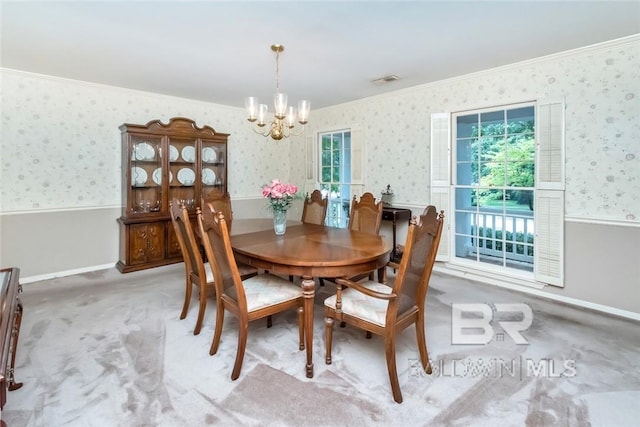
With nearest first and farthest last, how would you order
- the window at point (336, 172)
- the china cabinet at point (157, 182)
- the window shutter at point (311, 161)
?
the china cabinet at point (157, 182)
the window at point (336, 172)
the window shutter at point (311, 161)

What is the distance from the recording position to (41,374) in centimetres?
210

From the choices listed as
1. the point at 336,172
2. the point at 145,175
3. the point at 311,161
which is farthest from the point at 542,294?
the point at 145,175

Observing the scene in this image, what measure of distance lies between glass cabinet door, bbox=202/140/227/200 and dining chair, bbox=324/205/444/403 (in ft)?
11.5

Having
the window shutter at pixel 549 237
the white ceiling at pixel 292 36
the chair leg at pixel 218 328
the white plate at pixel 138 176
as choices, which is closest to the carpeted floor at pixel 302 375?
the chair leg at pixel 218 328

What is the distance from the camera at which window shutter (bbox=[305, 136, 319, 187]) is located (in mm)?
5848

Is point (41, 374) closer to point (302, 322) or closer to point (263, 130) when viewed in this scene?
point (302, 322)

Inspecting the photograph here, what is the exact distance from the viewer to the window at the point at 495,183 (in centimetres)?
385

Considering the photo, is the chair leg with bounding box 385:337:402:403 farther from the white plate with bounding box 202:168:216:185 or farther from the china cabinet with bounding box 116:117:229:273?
the white plate with bounding box 202:168:216:185

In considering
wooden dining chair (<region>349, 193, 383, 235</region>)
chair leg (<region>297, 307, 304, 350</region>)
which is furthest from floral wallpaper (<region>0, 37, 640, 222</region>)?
chair leg (<region>297, 307, 304, 350</region>)

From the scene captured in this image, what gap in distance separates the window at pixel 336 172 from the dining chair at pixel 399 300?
3291 mm

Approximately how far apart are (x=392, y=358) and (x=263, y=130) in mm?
4930

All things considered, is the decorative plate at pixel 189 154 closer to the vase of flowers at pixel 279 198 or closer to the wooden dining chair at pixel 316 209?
the wooden dining chair at pixel 316 209

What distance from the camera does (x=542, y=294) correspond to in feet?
11.5

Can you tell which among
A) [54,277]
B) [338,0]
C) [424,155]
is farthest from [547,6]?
[54,277]
